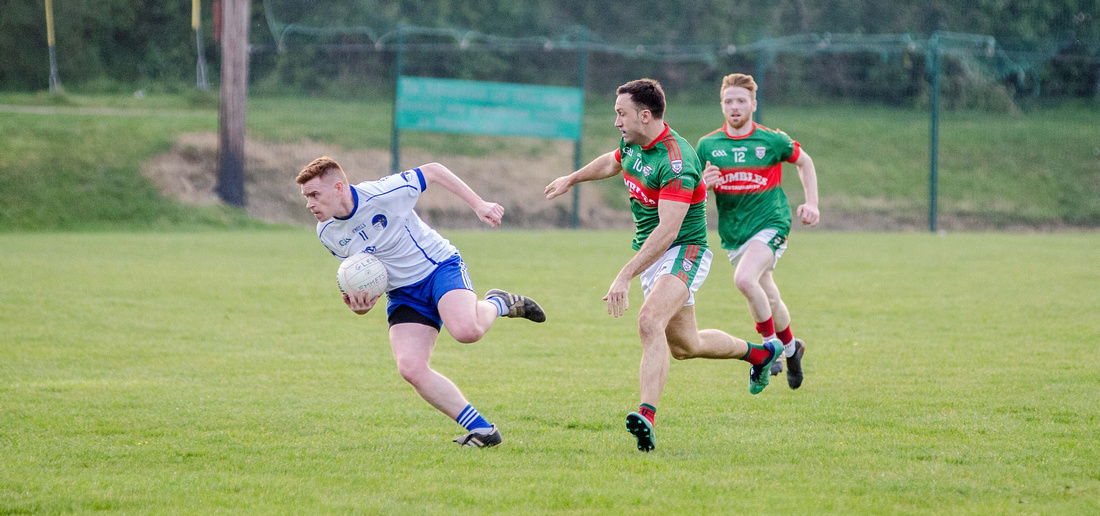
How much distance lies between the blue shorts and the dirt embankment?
52.3ft

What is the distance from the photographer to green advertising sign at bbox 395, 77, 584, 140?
2159 centimetres

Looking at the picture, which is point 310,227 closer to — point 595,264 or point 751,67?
point 595,264

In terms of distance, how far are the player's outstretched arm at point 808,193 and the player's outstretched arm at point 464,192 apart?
248 centimetres

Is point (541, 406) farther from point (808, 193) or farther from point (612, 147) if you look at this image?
point (612, 147)

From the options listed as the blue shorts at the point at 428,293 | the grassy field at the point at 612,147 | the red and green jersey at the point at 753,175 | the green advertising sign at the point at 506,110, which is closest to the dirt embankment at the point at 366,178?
the grassy field at the point at 612,147

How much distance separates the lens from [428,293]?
18.0ft

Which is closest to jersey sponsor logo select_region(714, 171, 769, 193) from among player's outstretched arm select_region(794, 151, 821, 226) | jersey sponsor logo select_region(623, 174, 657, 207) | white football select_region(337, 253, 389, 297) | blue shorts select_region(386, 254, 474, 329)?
player's outstretched arm select_region(794, 151, 821, 226)

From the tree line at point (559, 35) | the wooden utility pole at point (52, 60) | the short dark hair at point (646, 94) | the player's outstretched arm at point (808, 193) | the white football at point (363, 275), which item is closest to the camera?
the white football at point (363, 275)

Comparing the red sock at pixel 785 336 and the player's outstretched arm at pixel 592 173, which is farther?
the red sock at pixel 785 336

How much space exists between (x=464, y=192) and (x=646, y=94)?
3.57 feet

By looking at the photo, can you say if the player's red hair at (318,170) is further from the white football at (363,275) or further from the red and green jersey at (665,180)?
the red and green jersey at (665,180)

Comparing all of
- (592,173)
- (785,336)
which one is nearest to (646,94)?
(592,173)

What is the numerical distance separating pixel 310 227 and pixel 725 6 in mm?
20054

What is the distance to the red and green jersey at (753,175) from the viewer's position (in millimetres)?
7551
